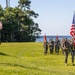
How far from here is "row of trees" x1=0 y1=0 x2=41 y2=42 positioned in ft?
305

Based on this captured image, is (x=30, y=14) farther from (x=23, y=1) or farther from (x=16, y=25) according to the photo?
(x=16, y=25)

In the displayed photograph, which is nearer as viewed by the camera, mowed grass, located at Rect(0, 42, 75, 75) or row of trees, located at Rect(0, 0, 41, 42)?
mowed grass, located at Rect(0, 42, 75, 75)

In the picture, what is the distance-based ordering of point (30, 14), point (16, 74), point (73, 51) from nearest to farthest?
point (16, 74)
point (73, 51)
point (30, 14)

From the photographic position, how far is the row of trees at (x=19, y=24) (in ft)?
305

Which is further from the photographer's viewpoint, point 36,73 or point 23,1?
point 23,1

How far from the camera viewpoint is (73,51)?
2966 cm

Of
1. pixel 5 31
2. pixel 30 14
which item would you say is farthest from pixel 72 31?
pixel 30 14

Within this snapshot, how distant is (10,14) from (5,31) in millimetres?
5576

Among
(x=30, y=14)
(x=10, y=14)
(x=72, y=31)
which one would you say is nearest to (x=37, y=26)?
(x=30, y=14)

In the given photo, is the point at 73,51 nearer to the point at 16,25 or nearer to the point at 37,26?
the point at 16,25

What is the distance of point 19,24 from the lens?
327 ft

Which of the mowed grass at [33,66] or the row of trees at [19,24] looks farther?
the row of trees at [19,24]

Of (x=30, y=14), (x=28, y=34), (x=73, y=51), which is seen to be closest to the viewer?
(x=73, y=51)

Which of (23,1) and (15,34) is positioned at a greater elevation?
(23,1)
